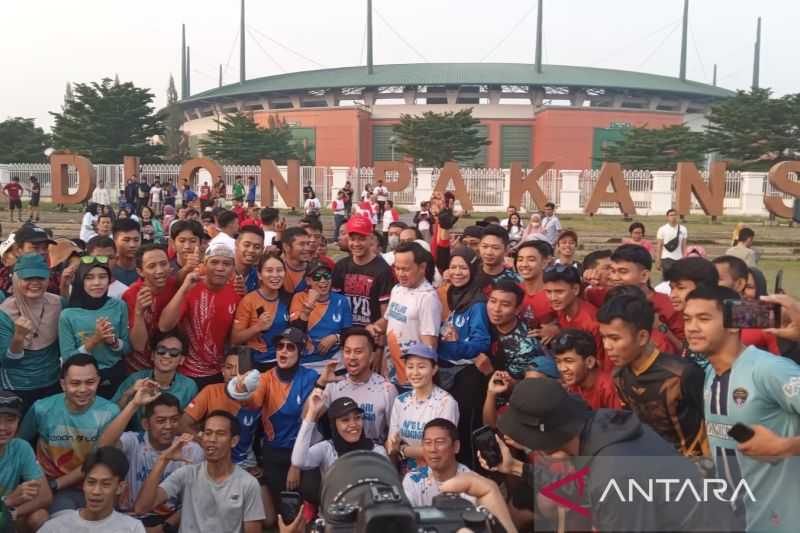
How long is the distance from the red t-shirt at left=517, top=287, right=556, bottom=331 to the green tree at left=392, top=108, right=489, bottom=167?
3762cm

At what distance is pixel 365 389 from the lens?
457 centimetres

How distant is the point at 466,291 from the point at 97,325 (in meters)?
2.45

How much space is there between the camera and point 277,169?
27000mm

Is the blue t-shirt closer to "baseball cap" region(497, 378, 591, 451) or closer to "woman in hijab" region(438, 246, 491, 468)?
"baseball cap" region(497, 378, 591, 451)

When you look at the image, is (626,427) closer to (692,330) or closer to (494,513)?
(692,330)

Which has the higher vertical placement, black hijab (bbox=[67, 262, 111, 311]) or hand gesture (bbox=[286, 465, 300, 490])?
black hijab (bbox=[67, 262, 111, 311])

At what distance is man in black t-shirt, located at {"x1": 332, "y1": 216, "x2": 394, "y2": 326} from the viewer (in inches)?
211

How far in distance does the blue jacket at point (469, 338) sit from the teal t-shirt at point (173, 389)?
67.3 inches

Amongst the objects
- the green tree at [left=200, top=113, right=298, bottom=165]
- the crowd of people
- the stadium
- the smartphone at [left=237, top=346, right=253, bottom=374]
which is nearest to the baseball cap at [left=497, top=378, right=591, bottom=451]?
the crowd of people

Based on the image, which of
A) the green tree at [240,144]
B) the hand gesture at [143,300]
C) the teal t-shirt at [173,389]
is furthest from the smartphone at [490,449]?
the green tree at [240,144]

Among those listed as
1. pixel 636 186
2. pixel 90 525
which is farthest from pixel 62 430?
pixel 636 186

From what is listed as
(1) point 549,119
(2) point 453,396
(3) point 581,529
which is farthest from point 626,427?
(1) point 549,119

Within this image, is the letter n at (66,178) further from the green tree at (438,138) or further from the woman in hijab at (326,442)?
the woman in hijab at (326,442)

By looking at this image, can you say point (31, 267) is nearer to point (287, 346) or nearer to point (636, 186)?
point (287, 346)
